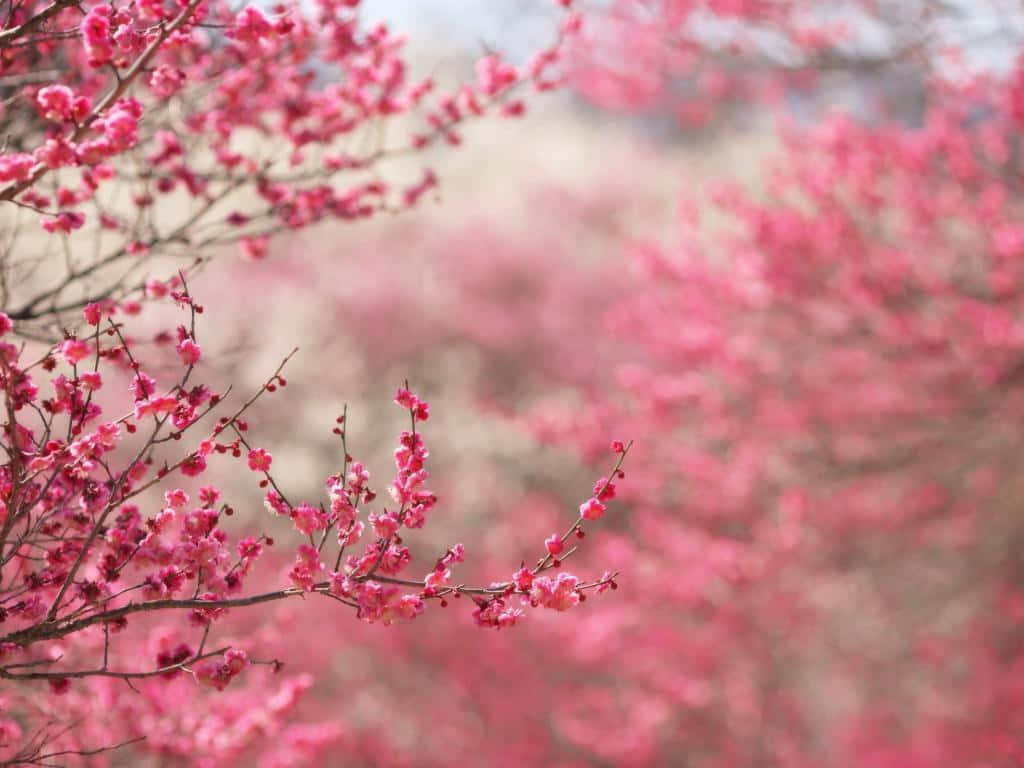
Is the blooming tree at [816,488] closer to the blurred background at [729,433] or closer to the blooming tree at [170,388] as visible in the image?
the blurred background at [729,433]

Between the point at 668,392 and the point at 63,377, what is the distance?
5.95 m

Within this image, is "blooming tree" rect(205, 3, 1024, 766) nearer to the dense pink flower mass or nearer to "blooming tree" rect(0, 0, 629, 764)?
the dense pink flower mass

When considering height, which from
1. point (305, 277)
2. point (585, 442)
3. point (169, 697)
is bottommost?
point (169, 697)

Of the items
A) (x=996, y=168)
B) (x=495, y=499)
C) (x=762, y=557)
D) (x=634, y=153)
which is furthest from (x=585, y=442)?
(x=634, y=153)

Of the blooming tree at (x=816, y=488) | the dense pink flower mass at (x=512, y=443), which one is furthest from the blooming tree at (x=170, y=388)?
the blooming tree at (x=816, y=488)

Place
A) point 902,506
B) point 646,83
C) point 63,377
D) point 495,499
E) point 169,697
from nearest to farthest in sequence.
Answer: point 63,377 → point 169,697 → point 646,83 → point 902,506 → point 495,499

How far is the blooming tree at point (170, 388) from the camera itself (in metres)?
2.10

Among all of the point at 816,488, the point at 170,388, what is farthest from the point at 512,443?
the point at 170,388

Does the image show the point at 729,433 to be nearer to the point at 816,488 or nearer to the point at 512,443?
the point at 816,488

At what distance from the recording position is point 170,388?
12.3 feet

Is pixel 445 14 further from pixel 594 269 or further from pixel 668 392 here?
pixel 668 392

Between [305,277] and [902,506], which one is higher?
[305,277]

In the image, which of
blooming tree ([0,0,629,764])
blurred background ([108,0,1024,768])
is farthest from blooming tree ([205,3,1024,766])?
blooming tree ([0,0,629,764])

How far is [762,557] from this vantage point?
8617 mm
